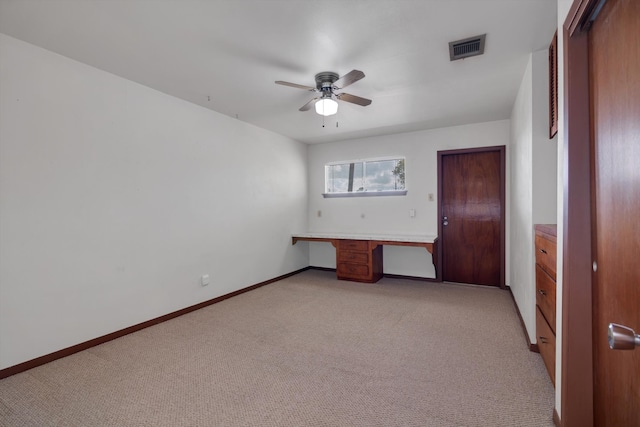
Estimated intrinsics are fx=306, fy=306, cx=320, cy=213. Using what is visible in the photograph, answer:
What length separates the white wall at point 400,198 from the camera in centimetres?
464

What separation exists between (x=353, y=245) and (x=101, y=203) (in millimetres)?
3318

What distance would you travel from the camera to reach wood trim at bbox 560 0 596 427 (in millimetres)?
1290

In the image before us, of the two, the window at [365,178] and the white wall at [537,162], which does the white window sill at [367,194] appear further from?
the white wall at [537,162]

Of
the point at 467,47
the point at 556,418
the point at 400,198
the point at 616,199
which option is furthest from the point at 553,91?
the point at 400,198

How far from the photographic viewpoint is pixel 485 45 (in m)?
2.37

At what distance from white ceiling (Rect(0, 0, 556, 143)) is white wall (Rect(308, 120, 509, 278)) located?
112 cm

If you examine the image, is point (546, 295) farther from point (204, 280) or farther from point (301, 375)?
point (204, 280)

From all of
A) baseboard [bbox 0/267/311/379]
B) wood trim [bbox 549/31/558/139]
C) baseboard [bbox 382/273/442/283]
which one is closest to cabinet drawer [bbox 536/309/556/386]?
wood trim [bbox 549/31/558/139]

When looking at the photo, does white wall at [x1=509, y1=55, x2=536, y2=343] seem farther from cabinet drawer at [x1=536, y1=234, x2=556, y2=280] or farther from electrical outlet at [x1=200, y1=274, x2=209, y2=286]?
electrical outlet at [x1=200, y1=274, x2=209, y2=286]

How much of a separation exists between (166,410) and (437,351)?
1995mm

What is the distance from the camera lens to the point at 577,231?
4.30 feet

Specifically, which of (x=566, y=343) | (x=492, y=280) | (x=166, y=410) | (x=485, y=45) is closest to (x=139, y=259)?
(x=166, y=410)

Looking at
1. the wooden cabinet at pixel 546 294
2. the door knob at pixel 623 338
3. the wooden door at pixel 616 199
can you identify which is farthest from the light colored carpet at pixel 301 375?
the door knob at pixel 623 338

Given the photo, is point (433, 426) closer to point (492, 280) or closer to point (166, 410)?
point (166, 410)
